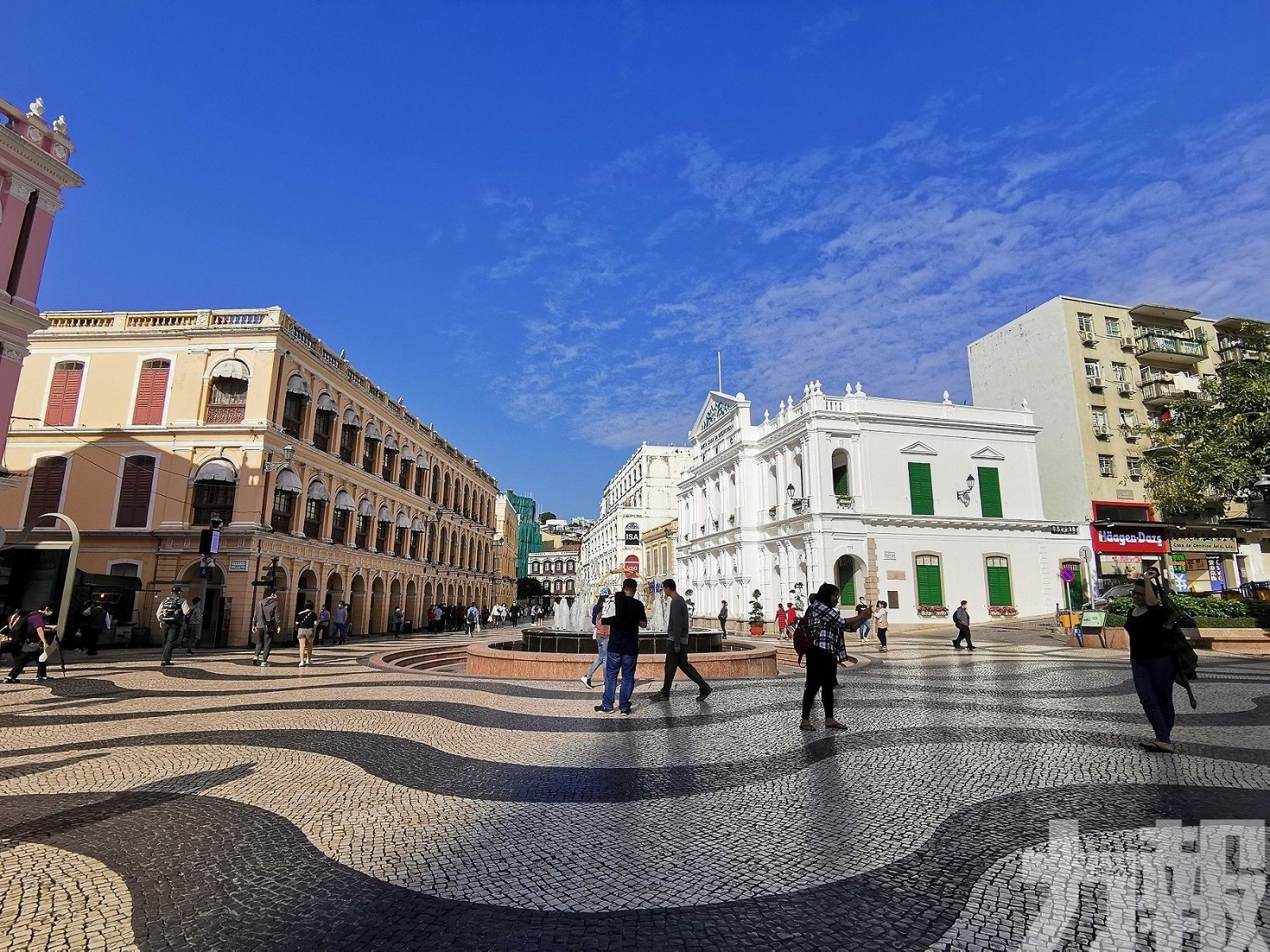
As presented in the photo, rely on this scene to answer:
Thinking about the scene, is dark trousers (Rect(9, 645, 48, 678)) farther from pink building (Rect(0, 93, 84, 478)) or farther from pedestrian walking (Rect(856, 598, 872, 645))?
pedestrian walking (Rect(856, 598, 872, 645))

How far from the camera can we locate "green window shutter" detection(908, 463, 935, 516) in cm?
3247

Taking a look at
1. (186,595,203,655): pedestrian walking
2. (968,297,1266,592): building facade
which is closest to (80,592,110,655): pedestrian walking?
(186,595,203,655): pedestrian walking

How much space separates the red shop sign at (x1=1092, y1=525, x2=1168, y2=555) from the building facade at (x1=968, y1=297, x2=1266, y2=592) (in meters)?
0.06

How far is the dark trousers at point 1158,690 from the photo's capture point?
20.0 ft

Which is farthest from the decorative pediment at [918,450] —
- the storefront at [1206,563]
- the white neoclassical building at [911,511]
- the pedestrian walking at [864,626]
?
the storefront at [1206,563]

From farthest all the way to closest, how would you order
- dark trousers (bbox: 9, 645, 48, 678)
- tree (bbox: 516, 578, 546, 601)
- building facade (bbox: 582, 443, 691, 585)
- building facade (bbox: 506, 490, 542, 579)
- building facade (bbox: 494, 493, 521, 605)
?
building facade (bbox: 506, 490, 542, 579) → tree (bbox: 516, 578, 546, 601) → building facade (bbox: 582, 443, 691, 585) → building facade (bbox: 494, 493, 521, 605) → dark trousers (bbox: 9, 645, 48, 678)

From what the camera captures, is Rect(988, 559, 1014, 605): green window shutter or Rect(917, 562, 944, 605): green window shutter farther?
Rect(988, 559, 1014, 605): green window shutter

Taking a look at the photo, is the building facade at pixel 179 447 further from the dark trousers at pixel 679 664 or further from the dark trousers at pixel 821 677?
the dark trousers at pixel 821 677

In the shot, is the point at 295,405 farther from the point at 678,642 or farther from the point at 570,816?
the point at 570,816

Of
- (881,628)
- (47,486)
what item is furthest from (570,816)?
(47,486)

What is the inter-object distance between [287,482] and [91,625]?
8381 millimetres

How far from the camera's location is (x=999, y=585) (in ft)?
106

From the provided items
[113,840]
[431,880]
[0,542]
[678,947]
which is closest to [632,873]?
[678,947]

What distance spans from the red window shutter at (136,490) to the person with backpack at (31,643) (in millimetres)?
13528
